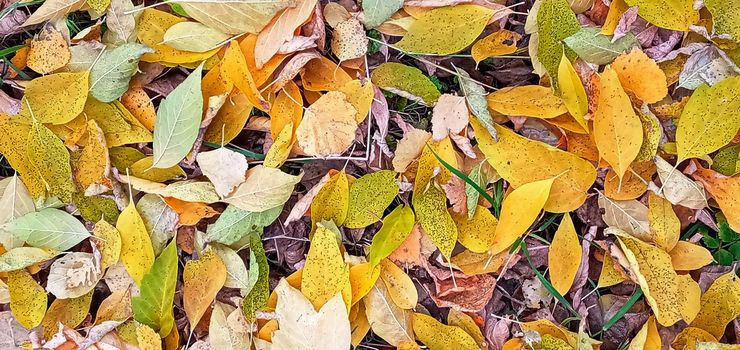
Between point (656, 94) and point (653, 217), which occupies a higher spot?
point (656, 94)

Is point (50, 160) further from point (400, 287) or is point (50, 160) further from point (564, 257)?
point (564, 257)

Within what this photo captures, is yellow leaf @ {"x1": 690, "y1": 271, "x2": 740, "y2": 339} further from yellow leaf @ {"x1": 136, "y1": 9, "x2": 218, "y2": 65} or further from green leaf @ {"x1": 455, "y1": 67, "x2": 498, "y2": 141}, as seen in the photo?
yellow leaf @ {"x1": 136, "y1": 9, "x2": 218, "y2": 65}

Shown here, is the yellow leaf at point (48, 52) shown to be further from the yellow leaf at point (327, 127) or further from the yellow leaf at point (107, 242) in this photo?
the yellow leaf at point (327, 127)

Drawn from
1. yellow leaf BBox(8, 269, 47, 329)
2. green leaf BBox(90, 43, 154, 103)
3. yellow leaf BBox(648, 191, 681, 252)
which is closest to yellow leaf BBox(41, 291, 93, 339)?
yellow leaf BBox(8, 269, 47, 329)

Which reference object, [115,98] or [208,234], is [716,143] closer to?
[208,234]

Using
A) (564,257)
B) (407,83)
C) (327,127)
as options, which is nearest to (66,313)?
(327,127)

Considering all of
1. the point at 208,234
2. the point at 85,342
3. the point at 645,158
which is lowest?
the point at 85,342

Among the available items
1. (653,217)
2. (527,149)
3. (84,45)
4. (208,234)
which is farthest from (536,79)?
(84,45)

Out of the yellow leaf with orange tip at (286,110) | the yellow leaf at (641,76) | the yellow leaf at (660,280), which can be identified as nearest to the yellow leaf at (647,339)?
the yellow leaf at (660,280)

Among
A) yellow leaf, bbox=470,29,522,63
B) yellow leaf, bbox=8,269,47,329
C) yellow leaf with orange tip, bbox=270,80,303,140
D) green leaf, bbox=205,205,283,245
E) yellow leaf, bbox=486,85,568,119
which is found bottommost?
yellow leaf, bbox=8,269,47,329
